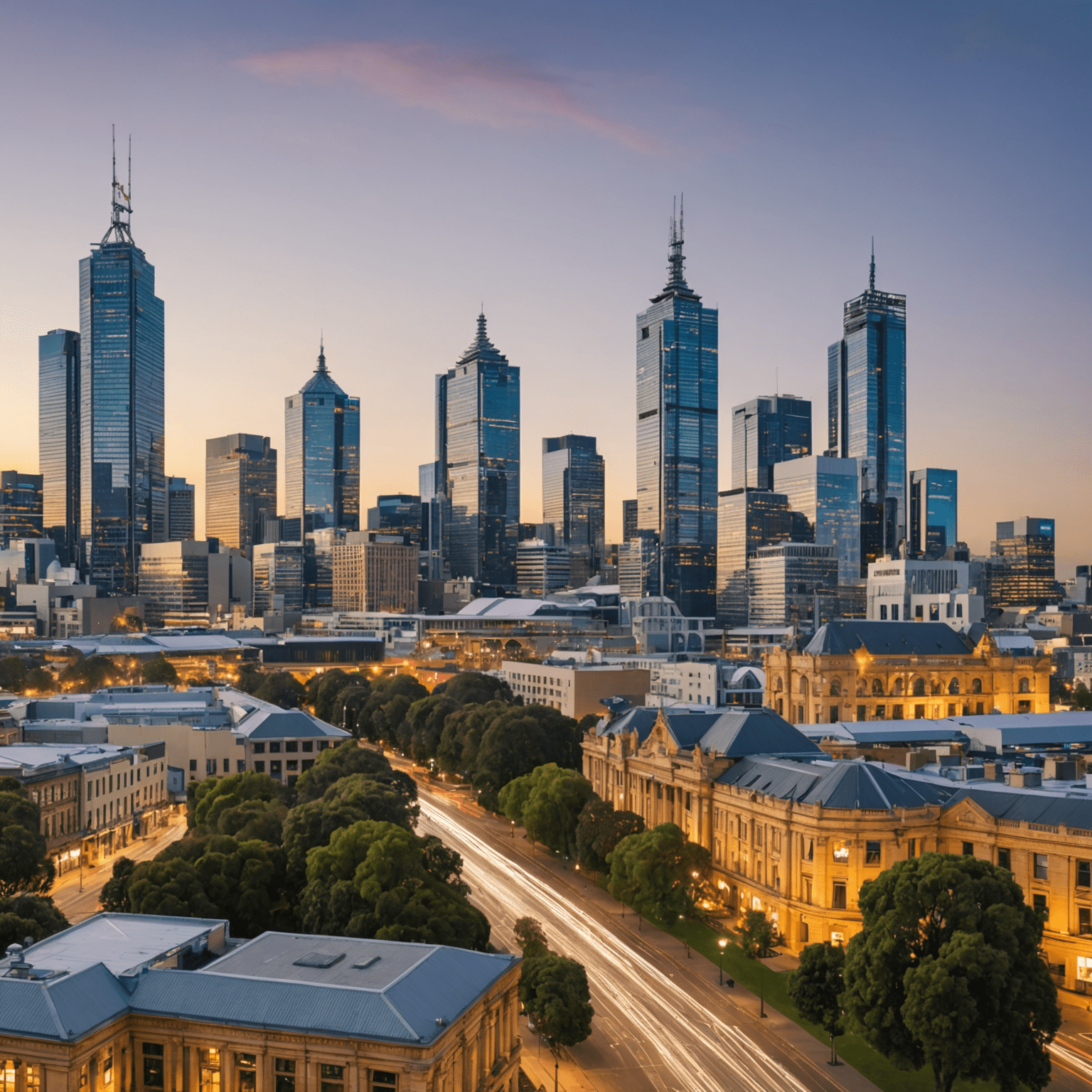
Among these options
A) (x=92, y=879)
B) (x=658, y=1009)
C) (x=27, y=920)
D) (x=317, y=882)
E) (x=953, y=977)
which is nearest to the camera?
(x=953, y=977)

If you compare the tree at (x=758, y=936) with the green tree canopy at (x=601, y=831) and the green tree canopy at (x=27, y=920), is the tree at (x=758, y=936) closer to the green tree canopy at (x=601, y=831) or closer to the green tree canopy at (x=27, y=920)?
the green tree canopy at (x=601, y=831)

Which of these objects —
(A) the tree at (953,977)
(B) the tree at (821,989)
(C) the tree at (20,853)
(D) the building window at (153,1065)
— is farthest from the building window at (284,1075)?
(C) the tree at (20,853)

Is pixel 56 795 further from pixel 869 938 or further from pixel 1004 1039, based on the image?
pixel 1004 1039

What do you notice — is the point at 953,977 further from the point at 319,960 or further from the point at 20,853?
the point at 20,853

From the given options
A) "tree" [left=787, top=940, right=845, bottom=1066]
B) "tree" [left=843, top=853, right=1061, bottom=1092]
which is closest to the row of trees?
"tree" [left=787, top=940, right=845, bottom=1066]

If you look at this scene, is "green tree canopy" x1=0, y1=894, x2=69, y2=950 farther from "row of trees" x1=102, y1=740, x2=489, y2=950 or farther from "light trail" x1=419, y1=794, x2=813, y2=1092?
"light trail" x1=419, y1=794, x2=813, y2=1092

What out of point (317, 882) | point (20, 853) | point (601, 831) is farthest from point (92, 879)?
point (601, 831)

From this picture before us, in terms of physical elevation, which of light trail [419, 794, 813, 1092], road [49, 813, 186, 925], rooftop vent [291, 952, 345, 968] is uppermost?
rooftop vent [291, 952, 345, 968]
